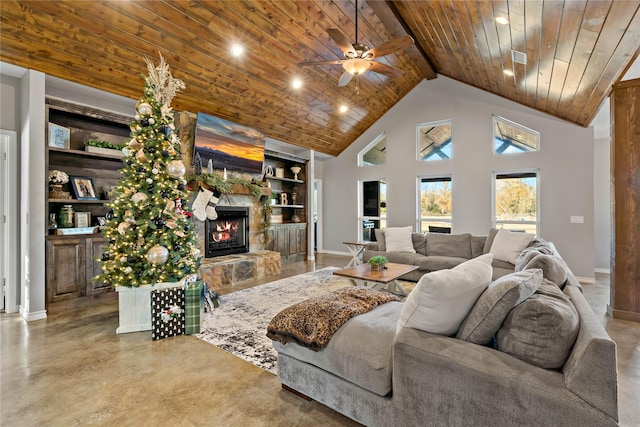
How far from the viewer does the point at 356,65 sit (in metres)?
3.45

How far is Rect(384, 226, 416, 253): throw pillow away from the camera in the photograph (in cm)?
537

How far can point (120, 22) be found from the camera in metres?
3.23

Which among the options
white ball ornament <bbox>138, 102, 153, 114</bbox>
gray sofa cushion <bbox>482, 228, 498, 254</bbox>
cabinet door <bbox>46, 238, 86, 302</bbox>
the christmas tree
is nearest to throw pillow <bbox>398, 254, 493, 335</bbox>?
the christmas tree

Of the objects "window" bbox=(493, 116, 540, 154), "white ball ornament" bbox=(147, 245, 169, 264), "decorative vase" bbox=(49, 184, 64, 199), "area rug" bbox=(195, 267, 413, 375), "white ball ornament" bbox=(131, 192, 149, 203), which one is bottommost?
"area rug" bbox=(195, 267, 413, 375)

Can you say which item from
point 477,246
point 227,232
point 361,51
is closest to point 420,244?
point 477,246

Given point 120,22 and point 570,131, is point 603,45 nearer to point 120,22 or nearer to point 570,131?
point 570,131

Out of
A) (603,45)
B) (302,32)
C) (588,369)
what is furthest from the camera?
(302,32)

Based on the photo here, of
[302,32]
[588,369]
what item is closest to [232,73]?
[302,32]

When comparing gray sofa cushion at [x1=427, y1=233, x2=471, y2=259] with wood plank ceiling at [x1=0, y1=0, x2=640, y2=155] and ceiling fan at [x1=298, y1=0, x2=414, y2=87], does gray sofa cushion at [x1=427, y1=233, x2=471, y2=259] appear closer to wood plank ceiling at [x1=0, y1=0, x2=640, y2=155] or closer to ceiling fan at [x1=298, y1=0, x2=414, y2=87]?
wood plank ceiling at [x1=0, y1=0, x2=640, y2=155]

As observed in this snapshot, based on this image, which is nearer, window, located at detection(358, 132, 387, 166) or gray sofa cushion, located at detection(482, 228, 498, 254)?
gray sofa cushion, located at detection(482, 228, 498, 254)

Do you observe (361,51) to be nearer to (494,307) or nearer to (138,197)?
(138,197)

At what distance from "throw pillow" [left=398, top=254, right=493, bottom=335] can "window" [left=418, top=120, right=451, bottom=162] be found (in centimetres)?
580

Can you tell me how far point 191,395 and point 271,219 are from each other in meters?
4.87

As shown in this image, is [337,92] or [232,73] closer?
[232,73]
